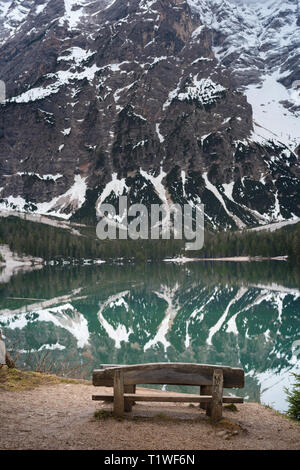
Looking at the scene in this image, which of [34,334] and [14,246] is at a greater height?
[14,246]

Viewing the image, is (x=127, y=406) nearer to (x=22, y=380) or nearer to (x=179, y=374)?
(x=179, y=374)

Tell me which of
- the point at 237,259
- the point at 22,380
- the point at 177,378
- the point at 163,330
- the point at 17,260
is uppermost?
the point at 237,259

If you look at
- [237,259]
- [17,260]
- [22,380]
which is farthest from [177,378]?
[237,259]

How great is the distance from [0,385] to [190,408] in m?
5.54

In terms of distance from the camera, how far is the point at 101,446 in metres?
7.79

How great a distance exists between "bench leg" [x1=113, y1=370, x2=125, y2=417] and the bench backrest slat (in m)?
0.10

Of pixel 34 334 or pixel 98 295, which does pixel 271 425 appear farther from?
pixel 98 295

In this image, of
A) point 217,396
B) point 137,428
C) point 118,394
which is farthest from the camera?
point 118,394

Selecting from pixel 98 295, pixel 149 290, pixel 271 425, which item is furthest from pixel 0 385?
pixel 149 290

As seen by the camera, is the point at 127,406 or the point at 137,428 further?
the point at 127,406

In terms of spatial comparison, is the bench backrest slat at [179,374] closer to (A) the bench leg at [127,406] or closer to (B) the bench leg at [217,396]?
(B) the bench leg at [217,396]

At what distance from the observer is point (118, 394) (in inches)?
373

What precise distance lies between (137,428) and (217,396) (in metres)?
1.78

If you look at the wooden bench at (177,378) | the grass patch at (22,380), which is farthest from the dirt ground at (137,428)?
the grass patch at (22,380)
